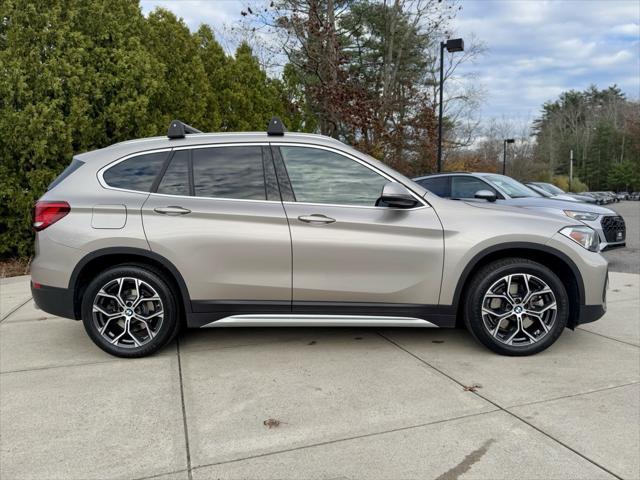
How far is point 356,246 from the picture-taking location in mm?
3518

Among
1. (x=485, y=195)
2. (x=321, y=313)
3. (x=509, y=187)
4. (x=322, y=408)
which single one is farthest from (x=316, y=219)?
(x=509, y=187)

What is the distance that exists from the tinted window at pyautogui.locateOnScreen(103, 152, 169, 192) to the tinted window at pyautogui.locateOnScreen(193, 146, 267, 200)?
31 centimetres

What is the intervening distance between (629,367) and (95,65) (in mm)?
8987

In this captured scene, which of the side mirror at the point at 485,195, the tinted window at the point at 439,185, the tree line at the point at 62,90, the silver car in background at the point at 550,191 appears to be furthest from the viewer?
the silver car in background at the point at 550,191

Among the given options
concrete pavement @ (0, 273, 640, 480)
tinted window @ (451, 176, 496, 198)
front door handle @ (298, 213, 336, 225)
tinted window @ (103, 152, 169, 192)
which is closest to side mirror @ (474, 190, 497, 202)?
tinted window @ (451, 176, 496, 198)

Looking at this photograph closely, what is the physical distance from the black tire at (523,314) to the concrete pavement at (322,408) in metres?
0.11

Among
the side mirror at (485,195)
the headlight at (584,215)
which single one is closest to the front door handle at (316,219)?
the side mirror at (485,195)

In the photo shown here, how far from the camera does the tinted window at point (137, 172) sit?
3.64 m

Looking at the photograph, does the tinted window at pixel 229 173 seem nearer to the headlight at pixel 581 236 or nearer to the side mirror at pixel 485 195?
the headlight at pixel 581 236

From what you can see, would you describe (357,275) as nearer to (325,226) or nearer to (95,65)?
(325,226)

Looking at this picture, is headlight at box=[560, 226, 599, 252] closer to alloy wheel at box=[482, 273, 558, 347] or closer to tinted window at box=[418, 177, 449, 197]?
alloy wheel at box=[482, 273, 558, 347]

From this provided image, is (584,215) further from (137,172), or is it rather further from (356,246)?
(137,172)

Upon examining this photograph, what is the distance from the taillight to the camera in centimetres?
357

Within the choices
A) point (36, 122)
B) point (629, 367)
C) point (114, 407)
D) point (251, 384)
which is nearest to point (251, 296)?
point (251, 384)
